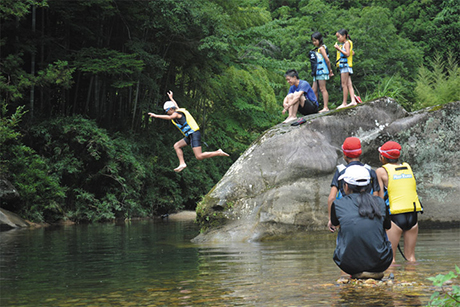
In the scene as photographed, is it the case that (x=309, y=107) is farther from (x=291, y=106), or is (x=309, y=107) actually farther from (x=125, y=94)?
(x=125, y=94)

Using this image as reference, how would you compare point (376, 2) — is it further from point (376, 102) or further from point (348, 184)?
point (348, 184)

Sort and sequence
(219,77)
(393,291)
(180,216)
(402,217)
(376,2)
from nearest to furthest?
(393,291) → (402,217) → (180,216) → (219,77) → (376,2)

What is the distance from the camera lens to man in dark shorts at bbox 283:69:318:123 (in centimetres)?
1411

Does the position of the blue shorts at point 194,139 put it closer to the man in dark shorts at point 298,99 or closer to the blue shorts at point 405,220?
the man in dark shorts at point 298,99

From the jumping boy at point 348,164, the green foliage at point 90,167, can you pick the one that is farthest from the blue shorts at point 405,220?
the green foliage at point 90,167

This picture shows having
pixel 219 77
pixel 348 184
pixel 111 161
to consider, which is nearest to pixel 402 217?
pixel 348 184

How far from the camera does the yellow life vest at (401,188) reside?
807 cm

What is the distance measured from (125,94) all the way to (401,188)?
21.0 m

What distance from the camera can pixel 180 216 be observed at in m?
25.5

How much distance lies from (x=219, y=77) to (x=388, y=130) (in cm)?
1727

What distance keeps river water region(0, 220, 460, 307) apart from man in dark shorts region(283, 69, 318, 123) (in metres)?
2.95

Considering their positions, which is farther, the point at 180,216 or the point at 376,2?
the point at 376,2

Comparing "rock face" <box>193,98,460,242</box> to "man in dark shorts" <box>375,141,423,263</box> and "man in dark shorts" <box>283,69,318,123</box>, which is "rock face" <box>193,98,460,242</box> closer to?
"man in dark shorts" <box>283,69,318,123</box>

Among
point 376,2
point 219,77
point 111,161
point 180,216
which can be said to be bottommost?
point 180,216
